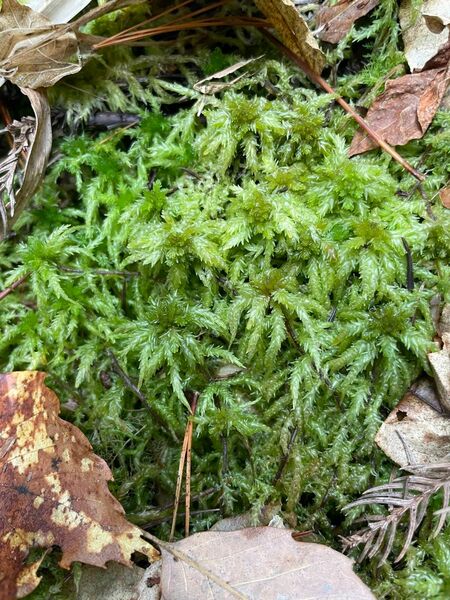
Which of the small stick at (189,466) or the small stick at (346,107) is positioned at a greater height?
the small stick at (346,107)

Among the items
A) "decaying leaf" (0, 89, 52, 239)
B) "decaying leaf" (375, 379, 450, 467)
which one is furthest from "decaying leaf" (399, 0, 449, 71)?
"decaying leaf" (0, 89, 52, 239)

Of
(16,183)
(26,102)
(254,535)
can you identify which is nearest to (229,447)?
(254,535)

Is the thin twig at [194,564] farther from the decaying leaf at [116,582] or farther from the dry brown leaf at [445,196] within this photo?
the dry brown leaf at [445,196]

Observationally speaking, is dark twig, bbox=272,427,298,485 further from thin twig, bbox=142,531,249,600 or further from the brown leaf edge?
thin twig, bbox=142,531,249,600

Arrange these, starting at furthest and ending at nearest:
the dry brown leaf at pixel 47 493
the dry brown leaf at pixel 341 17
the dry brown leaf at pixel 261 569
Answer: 1. the dry brown leaf at pixel 341 17
2. the dry brown leaf at pixel 47 493
3. the dry brown leaf at pixel 261 569

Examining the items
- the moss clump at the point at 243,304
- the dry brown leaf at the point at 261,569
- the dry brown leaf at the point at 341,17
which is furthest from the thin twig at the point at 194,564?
the dry brown leaf at the point at 341,17

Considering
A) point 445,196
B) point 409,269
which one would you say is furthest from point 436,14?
point 409,269
